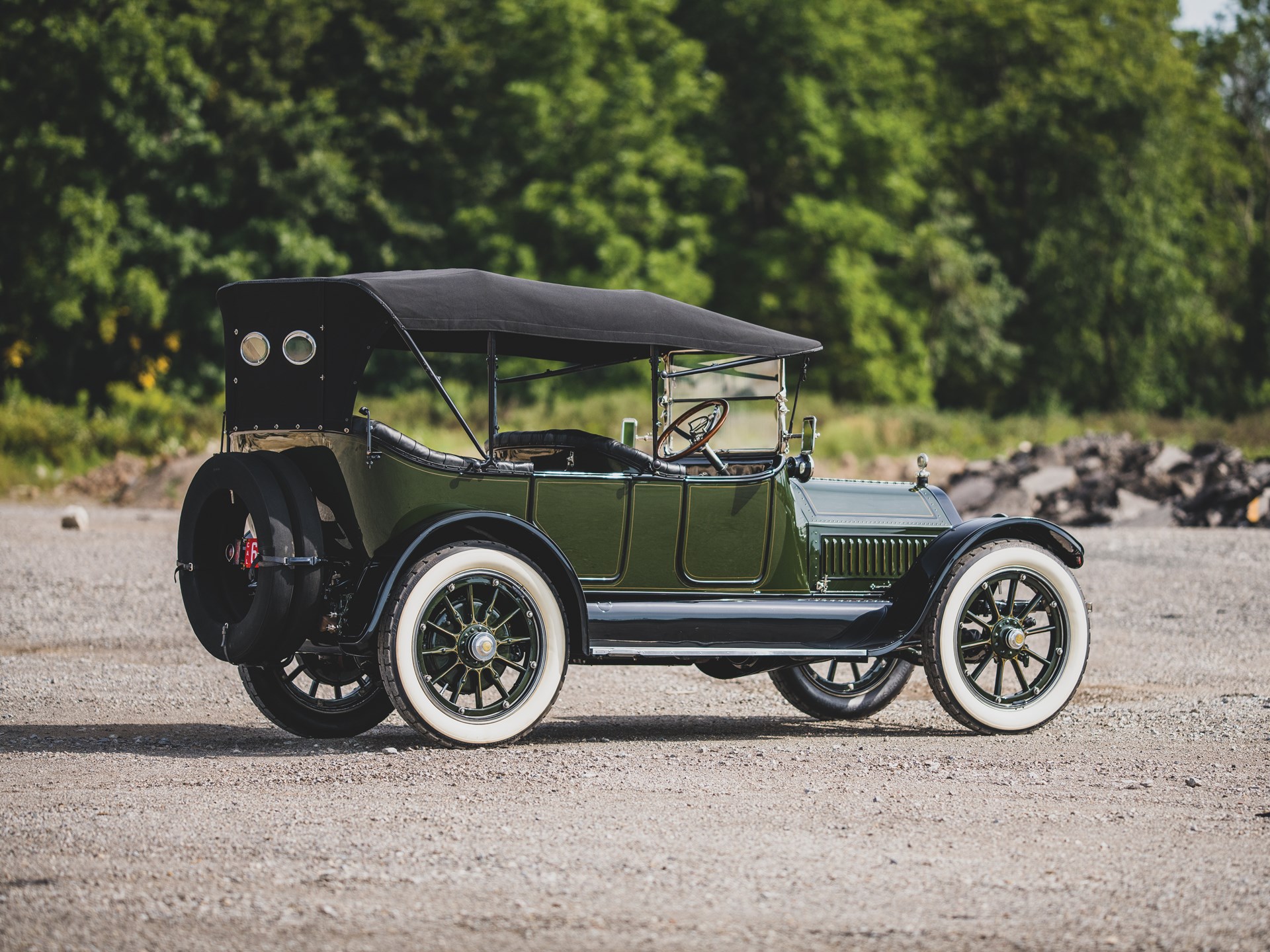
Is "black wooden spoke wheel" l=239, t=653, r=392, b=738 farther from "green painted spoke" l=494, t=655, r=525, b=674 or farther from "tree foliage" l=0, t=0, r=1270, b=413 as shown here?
"tree foliage" l=0, t=0, r=1270, b=413

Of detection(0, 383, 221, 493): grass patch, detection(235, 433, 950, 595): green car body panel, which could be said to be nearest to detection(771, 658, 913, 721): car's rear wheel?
detection(235, 433, 950, 595): green car body panel

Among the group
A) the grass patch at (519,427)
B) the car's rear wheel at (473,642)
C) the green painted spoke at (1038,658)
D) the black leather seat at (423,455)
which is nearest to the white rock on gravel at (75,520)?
the grass patch at (519,427)

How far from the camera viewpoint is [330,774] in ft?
22.8

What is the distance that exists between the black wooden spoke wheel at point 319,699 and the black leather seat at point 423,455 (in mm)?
1136

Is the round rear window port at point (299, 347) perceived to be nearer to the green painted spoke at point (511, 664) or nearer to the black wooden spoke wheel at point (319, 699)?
the black wooden spoke wheel at point (319, 699)

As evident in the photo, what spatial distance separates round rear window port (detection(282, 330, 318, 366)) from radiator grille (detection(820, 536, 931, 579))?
2.89m

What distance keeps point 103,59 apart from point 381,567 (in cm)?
3314

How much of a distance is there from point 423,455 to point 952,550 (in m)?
2.83

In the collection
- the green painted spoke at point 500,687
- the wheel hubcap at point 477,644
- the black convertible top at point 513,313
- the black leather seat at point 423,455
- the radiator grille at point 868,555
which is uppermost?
the black convertible top at point 513,313

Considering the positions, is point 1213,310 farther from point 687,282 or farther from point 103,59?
point 103,59

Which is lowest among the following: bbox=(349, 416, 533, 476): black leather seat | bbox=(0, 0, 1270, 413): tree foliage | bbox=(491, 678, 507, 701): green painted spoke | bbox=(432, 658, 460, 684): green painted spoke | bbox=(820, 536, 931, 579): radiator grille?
bbox=(491, 678, 507, 701): green painted spoke

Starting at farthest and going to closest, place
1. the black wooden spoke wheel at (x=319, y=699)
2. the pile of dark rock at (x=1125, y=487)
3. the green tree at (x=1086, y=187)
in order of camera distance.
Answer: the green tree at (x=1086, y=187)
the pile of dark rock at (x=1125, y=487)
the black wooden spoke wheel at (x=319, y=699)

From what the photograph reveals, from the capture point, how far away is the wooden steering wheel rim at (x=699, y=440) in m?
Answer: 8.65

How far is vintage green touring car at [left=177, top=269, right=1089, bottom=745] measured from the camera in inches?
294
